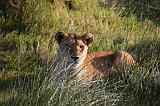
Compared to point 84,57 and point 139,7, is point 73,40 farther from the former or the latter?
point 139,7

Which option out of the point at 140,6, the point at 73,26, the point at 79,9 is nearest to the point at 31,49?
the point at 73,26

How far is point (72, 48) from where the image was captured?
354 inches

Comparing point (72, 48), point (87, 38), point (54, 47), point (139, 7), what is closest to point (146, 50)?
point (87, 38)

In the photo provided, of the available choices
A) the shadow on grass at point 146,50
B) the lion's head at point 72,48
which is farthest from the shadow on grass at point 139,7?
the lion's head at point 72,48

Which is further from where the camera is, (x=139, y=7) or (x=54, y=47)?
(x=139, y=7)

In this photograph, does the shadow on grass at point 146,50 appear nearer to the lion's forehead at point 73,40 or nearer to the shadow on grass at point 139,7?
the lion's forehead at point 73,40

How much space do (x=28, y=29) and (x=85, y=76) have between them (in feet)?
7.97

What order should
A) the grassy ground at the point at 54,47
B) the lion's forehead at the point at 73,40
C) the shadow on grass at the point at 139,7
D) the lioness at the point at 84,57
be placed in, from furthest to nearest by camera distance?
the shadow on grass at the point at 139,7, the lion's forehead at the point at 73,40, the lioness at the point at 84,57, the grassy ground at the point at 54,47

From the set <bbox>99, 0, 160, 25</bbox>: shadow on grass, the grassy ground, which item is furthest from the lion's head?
<bbox>99, 0, 160, 25</bbox>: shadow on grass

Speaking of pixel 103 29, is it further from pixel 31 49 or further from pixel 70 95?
pixel 70 95

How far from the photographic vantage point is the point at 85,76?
8.83m

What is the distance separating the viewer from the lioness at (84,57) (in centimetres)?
891

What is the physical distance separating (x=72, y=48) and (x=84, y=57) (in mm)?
337

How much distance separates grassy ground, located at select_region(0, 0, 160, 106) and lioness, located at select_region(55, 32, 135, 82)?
0.33 m
